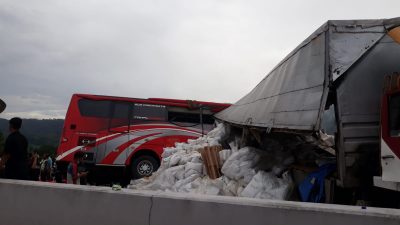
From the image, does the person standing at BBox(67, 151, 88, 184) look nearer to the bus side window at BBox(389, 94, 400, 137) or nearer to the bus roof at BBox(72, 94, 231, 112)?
the bus roof at BBox(72, 94, 231, 112)

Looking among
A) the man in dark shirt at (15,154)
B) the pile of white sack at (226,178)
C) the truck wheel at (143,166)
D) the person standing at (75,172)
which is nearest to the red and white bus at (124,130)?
the truck wheel at (143,166)

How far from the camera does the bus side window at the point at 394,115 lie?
4531 millimetres

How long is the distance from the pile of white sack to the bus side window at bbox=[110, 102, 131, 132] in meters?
2.95

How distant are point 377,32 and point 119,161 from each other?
10772 mm

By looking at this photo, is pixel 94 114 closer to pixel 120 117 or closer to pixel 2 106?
pixel 120 117

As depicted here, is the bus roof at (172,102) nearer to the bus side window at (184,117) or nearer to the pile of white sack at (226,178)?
the bus side window at (184,117)

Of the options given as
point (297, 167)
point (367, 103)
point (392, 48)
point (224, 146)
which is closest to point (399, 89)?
point (367, 103)

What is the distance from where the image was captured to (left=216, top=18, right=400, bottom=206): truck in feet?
15.4

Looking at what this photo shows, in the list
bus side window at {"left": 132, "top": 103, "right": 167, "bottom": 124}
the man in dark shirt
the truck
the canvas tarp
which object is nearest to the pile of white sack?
the canvas tarp

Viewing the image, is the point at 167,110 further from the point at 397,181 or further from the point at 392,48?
the point at 397,181

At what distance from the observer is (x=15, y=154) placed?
591cm

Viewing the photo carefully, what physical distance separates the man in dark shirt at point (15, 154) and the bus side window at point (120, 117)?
8789 millimetres

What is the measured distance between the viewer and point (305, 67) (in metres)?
6.33

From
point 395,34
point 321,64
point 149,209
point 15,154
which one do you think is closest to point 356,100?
point 321,64
